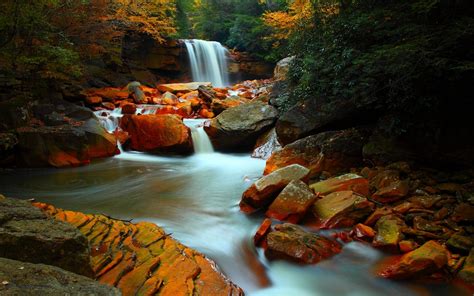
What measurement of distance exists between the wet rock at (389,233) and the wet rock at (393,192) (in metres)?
0.59

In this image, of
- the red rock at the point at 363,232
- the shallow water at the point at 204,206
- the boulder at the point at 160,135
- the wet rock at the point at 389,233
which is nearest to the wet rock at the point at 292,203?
the shallow water at the point at 204,206

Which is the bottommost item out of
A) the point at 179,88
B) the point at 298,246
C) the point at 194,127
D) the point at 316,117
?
the point at 298,246

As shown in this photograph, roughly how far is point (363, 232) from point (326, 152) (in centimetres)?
283

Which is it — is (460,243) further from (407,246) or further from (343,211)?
(343,211)

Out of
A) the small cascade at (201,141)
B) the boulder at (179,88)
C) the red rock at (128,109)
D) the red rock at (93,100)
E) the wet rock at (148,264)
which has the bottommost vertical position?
the wet rock at (148,264)

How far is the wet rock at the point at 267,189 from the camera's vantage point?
19.6ft

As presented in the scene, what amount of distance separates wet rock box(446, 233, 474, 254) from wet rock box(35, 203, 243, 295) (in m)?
2.83

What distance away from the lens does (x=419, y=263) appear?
157 inches

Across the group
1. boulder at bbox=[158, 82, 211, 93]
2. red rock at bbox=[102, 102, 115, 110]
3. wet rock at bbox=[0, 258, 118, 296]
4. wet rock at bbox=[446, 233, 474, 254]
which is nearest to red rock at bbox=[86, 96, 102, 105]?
red rock at bbox=[102, 102, 115, 110]

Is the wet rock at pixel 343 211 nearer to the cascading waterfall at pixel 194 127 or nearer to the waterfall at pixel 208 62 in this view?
the cascading waterfall at pixel 194 127

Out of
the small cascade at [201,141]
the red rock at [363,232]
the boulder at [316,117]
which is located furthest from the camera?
the small cascade at [201,141]

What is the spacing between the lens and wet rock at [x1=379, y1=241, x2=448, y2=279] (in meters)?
3.96

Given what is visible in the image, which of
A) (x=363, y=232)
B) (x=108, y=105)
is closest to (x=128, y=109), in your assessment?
(x=108, y=105)

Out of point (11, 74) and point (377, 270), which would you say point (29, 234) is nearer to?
point (377, 270)
